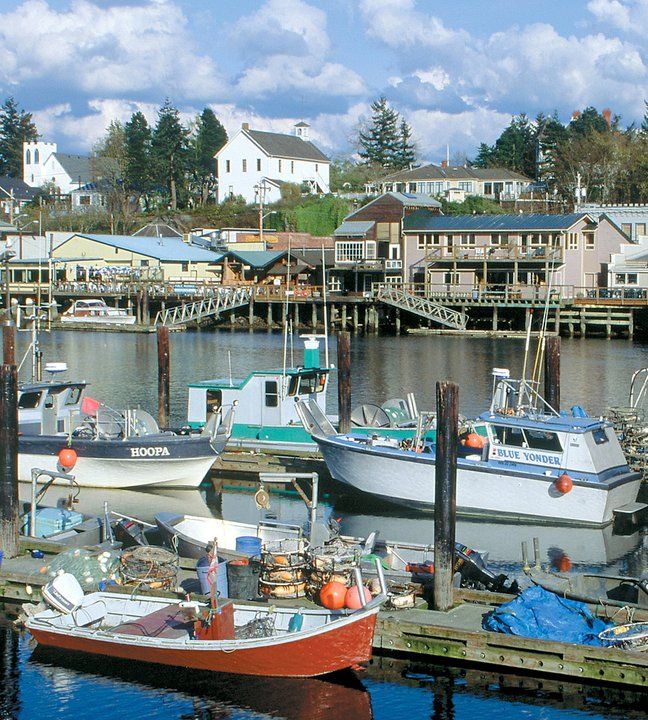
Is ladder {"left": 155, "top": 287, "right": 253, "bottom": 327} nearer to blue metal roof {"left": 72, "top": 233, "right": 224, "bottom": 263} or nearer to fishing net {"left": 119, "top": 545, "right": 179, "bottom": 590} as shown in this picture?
blue metal roof {"left": 72, "top": 233, "right": 224, "bottom": 263}

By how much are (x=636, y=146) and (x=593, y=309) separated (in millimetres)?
44997

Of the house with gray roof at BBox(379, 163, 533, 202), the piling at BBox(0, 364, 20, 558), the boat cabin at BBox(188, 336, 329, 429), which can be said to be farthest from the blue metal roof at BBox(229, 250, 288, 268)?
the piling at BBox(0, 364, 20, 558)

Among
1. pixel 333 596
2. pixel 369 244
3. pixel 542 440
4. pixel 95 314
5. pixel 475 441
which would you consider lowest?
pixel 333 596

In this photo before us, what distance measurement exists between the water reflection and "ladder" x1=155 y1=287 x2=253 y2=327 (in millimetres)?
64486

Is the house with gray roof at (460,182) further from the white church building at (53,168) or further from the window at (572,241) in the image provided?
the white church building at (53,168)

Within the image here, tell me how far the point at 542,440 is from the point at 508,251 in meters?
56.4

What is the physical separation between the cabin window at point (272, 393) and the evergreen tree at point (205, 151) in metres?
103

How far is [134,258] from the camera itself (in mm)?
96562

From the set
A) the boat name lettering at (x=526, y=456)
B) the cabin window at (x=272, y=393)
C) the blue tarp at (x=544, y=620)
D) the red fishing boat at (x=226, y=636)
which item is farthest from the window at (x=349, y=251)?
the blue tarp at (x=544, y=620)

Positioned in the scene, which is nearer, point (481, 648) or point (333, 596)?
point (481, 648)

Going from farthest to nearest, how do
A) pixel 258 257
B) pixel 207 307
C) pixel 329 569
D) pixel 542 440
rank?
1. pixel 258 257
2. pixel 207 307
3. pixel 542 440
4. pixel 329 569

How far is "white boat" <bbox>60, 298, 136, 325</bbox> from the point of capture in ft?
268

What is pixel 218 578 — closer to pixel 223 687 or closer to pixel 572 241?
pixel 223 687

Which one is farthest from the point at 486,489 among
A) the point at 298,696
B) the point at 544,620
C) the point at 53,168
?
the point at 53,168
